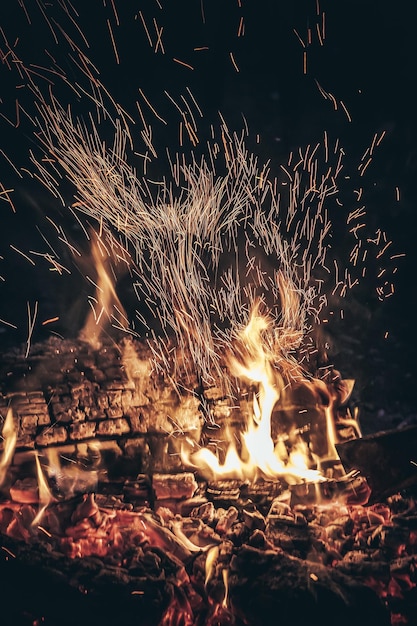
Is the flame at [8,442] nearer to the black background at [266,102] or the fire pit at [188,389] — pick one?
the fire pit at [188,389]

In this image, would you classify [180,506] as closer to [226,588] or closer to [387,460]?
[226,588]

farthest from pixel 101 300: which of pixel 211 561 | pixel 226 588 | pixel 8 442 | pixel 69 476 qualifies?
pixel 226 588

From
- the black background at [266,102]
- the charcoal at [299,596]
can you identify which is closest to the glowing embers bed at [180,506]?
the charcoal at [299,596]

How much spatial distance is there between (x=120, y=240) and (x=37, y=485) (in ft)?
9.51

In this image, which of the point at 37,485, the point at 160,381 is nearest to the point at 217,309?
the point at 160,381

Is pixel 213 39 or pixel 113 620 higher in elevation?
pixel 213 39

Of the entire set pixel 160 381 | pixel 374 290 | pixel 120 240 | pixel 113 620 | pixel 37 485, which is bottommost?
pixel 113 620

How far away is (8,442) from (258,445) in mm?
2355

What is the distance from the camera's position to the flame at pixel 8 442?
145 inches

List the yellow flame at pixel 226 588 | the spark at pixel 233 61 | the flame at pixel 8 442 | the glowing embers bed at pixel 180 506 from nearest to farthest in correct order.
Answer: the glowing embers bed at pixel 180 506 < the yellow flame at pixel 226 588 < the flame at pixel 8 442 < the spark at pixel 233 61

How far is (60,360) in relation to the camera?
4.28 meters

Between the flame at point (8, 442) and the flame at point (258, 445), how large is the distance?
159 cm

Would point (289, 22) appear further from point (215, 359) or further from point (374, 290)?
point (215, 359)

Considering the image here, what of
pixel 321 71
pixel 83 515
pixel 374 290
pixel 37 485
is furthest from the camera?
pixel 374 290
